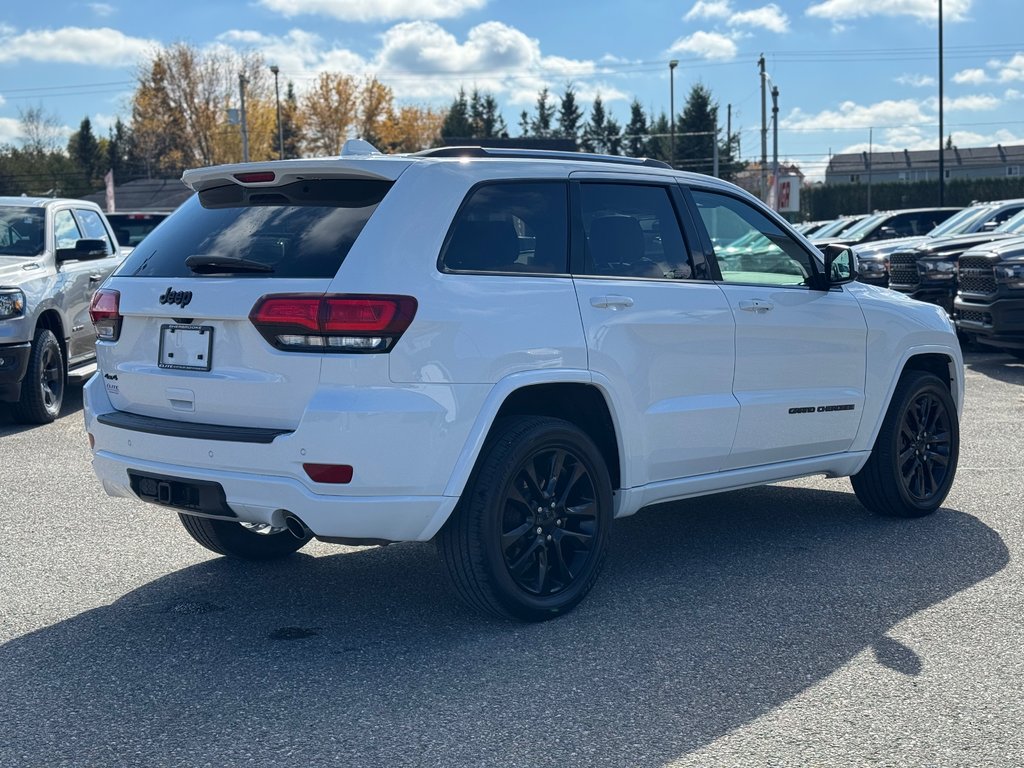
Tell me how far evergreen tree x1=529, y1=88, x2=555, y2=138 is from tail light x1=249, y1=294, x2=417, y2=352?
10072 centimetres

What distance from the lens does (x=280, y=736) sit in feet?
12.2

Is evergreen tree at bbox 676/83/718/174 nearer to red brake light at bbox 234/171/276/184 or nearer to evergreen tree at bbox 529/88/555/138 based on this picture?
evergreen tree at bbox 529/88/555/138

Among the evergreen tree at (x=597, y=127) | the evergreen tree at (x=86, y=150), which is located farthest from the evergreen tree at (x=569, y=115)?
the evergreen tree at (x=86, y=150)

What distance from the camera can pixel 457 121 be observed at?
98.1 metres

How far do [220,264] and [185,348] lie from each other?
351 millimetres

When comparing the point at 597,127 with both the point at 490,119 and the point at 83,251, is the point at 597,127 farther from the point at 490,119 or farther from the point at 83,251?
the point at 83,251

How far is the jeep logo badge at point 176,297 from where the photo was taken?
4637mm

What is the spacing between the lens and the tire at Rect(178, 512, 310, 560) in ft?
18.6

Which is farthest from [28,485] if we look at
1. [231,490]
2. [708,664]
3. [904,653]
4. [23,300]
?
[904,653]

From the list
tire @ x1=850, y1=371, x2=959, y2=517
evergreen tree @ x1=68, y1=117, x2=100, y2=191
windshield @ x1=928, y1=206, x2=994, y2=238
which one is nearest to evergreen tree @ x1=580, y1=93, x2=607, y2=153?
evergreen tree @ x1=68, y1=117, x2=100, y2=191

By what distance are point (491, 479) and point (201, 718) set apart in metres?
1.32

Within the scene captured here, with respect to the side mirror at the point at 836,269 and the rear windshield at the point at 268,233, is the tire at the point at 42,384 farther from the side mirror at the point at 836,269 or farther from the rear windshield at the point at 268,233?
the side mirror at the point at 836,269

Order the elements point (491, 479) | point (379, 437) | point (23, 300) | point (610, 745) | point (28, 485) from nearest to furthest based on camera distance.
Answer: point (610, 745) → point (379, 437) → point (491, 479) → point (28, 485) → point (23, 300)

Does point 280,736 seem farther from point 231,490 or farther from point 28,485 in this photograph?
point 28,485
